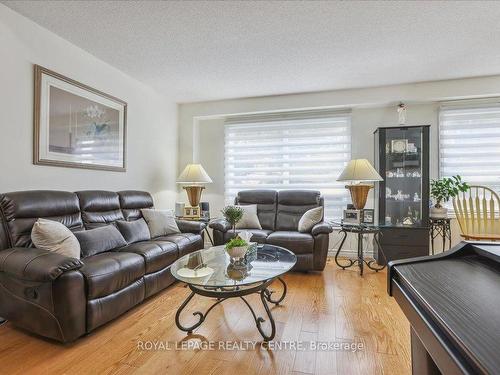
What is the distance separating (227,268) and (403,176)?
2935mm

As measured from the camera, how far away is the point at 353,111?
161 inches

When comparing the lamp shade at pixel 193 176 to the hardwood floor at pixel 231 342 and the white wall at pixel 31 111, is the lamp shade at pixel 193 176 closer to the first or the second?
the white wall at pixel 31 111

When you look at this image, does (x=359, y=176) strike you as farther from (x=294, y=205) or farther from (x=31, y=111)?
(x=31, y=111)

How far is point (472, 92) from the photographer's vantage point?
348cm

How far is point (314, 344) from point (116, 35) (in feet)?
10.0

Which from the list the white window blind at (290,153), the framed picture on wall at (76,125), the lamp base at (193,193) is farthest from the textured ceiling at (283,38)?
the lamp base at (193,193)

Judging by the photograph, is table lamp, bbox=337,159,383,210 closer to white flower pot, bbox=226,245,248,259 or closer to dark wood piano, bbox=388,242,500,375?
white flower pot, bbox=226,245,248,259

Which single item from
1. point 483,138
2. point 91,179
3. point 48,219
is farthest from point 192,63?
point 483,138

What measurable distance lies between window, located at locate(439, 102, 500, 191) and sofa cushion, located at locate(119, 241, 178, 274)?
368cm

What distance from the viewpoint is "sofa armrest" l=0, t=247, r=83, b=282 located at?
1634 millimetres

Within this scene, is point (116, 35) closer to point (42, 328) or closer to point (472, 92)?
point (42, 328)

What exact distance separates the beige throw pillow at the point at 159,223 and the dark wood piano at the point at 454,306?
2.55m

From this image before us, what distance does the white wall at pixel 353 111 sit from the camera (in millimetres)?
3582

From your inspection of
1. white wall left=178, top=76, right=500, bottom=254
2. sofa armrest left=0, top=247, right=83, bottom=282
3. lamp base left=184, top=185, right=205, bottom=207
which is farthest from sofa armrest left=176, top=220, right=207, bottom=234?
sofa armrest left=0, top=247, right=83, bottom=282
